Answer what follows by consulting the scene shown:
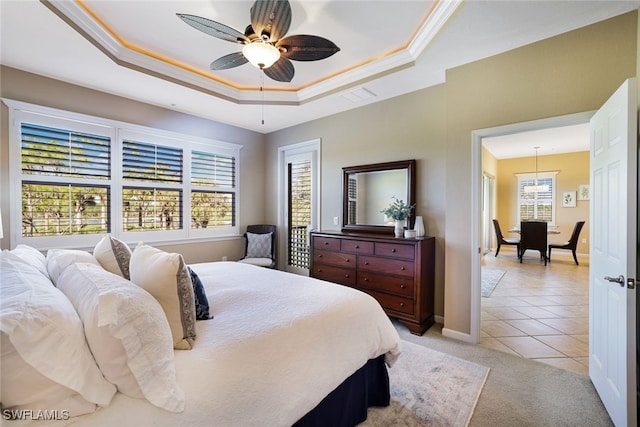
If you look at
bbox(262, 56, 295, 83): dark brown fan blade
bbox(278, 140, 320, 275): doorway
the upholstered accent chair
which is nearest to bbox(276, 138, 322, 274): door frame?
bbox(278, 140, 320, 275): doorway

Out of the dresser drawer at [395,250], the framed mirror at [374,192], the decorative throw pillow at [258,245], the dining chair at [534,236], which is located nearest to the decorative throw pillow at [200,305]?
the dresser drawer at [395,250]

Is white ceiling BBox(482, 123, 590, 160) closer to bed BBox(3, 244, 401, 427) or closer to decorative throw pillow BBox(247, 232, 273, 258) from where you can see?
decorative throw pillow BBox(247, 232, 273, 258)

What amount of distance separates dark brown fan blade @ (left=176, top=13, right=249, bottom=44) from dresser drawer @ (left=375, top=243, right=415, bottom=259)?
2.35 metres

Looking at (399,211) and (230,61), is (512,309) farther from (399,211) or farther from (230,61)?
(230,61)

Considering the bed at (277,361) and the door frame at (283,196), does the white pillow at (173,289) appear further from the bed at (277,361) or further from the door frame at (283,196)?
the door frame at (283,196)

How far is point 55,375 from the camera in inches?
32.2

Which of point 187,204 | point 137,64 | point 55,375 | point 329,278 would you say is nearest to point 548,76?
point 329,278

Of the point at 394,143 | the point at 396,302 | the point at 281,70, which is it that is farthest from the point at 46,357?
the point at 394,143

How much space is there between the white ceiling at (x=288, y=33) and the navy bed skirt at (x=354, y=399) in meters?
2.63

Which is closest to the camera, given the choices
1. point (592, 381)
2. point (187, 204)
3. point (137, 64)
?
point (592, 381)

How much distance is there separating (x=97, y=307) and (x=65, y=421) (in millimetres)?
322

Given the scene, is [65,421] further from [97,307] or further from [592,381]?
[592,381]

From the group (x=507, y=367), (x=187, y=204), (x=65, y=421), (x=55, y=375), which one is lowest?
(x=507, y=367)

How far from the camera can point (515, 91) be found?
255 cm
